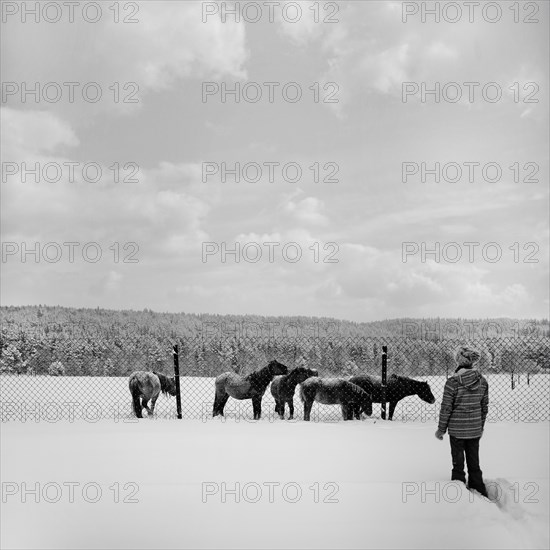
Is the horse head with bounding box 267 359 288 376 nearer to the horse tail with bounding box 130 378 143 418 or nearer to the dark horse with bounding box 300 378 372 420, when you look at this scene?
the dark horse with bounding box 300 378 372 420

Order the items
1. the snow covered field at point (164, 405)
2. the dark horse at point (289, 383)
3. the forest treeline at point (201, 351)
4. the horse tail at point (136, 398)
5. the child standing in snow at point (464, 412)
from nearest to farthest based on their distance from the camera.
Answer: the child standing in snow at point (464, 412)
the dark horse at point (289, 383)
the horse tail at point (136, 398)
the snow covered field at point (164, 405)
the forest treeline at point (201, 351)

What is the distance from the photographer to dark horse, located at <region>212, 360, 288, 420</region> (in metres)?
9.65

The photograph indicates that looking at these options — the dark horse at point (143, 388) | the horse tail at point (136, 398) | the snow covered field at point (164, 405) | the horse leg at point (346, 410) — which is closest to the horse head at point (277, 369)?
the snow covered field at point (164, 405)

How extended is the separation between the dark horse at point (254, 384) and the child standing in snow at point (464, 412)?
4.95 meters

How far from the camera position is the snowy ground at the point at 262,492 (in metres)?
3.94

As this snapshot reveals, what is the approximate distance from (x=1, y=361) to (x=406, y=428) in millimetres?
40486

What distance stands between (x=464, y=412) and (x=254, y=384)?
525 centimetres

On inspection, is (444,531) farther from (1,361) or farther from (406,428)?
(1,361)

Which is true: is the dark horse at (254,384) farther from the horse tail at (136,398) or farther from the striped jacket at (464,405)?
the striped jacket at (464,405)

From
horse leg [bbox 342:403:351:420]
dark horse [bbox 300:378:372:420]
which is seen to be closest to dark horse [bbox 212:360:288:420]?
dark horse [bbox 300:378:372:420]

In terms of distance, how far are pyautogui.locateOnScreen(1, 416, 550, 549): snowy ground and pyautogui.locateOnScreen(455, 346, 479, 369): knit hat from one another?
1196 millimetres

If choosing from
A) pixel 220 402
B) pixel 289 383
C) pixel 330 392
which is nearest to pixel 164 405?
pixel 220 402

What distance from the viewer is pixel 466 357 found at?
511 centimetres

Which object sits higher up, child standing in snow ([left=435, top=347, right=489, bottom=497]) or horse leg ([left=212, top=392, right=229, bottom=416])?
child standing in snow ([left=435, top=347, right=489, bottom=497])
